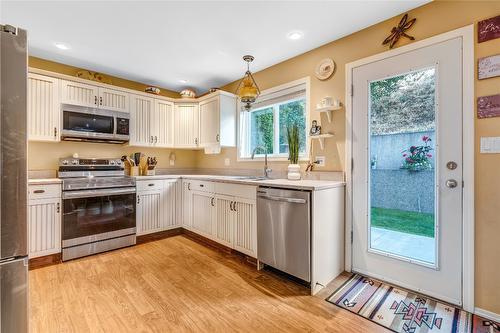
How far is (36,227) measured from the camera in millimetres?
2488

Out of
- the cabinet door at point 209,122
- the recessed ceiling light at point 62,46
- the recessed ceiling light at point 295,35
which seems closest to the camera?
the recessed ceiling light at point 295,35

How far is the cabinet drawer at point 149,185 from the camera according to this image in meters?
3.23

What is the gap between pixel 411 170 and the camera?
200 cm

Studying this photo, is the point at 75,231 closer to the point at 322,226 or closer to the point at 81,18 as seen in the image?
the point at 81,18

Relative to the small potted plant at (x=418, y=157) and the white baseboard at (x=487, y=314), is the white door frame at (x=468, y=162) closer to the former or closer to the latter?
the white baseboard at (x=487, y=314)

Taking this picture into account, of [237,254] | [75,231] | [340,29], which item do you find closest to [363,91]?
[340,29]

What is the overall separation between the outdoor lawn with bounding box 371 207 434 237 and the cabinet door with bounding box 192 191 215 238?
1.87m

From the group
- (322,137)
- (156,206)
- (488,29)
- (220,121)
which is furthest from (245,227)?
(488,29)

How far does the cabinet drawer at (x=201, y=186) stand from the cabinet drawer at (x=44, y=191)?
5.05 feet

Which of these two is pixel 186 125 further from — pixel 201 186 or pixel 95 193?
pixel 95 193

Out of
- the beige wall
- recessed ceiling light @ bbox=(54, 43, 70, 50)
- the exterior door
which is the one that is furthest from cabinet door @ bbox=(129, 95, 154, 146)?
the exterior door

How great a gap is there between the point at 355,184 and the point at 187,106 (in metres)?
2.98

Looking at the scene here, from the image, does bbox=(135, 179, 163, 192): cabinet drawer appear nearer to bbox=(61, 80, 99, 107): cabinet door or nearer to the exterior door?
bbox=(61, 80, 99, 107): cabinet door

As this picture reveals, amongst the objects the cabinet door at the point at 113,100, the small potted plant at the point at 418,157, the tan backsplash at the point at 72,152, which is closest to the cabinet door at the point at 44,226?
the tan backsplash at the point at 72,152
